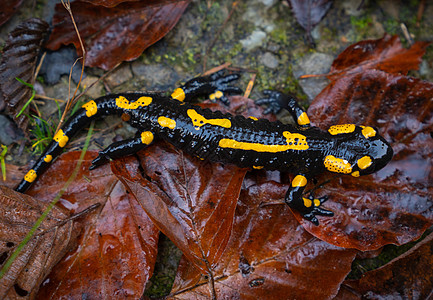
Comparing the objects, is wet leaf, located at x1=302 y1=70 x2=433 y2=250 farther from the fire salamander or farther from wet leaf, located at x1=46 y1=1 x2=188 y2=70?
wet leaf, located at x1=46 y1=1 x2=188 y2=70

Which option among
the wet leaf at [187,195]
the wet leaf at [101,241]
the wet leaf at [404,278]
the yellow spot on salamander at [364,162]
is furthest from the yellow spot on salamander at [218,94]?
the wet leaf at [404,278]

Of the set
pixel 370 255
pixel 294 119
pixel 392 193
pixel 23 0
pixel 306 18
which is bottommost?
pixel 370 255

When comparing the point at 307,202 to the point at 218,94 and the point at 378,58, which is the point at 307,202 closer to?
the point at 218,94

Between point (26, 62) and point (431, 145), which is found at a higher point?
point (26, 62)

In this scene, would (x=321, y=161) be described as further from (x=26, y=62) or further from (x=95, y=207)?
(x=26, y=62)

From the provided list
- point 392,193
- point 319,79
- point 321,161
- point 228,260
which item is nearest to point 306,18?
point 319,79

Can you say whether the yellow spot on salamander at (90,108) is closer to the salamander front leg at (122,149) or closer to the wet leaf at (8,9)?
the salamander front leg at (122,149)
